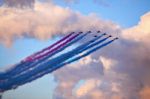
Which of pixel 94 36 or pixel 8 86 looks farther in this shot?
pixel 8 86

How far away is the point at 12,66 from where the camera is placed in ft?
192

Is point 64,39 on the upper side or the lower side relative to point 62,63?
upper

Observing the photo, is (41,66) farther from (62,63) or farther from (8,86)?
(8,86)

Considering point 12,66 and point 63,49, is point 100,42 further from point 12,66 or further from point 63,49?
point 12,66

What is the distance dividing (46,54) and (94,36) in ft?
35.6

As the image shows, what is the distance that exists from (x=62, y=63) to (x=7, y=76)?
41.2 ft

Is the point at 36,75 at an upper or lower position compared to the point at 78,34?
lower

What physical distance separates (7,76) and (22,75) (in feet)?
10.7

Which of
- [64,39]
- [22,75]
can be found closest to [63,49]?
[64,39]

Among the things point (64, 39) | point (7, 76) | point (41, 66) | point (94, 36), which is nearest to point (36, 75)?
point (41, 66)

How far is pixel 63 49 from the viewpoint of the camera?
56031 mm

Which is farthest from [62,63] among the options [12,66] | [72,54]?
[12,66]

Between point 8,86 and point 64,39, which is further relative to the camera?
point 8,86

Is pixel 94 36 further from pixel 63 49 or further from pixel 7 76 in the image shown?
pixel 7 76
